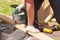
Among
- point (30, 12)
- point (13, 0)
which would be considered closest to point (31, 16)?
point (30, 12)

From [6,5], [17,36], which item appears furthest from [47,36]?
[6,5]

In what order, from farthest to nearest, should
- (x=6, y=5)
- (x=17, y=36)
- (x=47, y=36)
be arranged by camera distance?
1. (x=6, y=5)
2. (x=47, y=36)
3. (x=17, y=36)

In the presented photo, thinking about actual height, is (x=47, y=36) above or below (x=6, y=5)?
below

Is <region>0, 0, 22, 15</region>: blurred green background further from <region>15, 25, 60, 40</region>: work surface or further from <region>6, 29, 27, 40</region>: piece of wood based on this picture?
<region>6, 29, 27, 40</region>: piece of wood

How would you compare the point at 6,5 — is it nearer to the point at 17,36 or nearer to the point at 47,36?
the point at 47,36

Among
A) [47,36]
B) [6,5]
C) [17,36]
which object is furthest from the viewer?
[6,5]

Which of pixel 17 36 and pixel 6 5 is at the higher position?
pixel 6 5

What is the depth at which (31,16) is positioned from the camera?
426cm

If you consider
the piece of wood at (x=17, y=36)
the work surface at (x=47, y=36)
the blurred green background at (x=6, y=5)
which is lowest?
the work surface at (x=47, y=36)

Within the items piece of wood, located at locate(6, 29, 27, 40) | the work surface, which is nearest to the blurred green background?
the work surface

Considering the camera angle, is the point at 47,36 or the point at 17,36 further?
the point at 47,36

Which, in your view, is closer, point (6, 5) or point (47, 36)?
point (47, 36)

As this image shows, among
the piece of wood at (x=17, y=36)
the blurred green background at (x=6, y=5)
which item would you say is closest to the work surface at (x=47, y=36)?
the piece of wood at (x=17, y=36)

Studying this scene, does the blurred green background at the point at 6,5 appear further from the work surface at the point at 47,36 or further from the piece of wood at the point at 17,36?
the piece of wood at the point at 17,36
